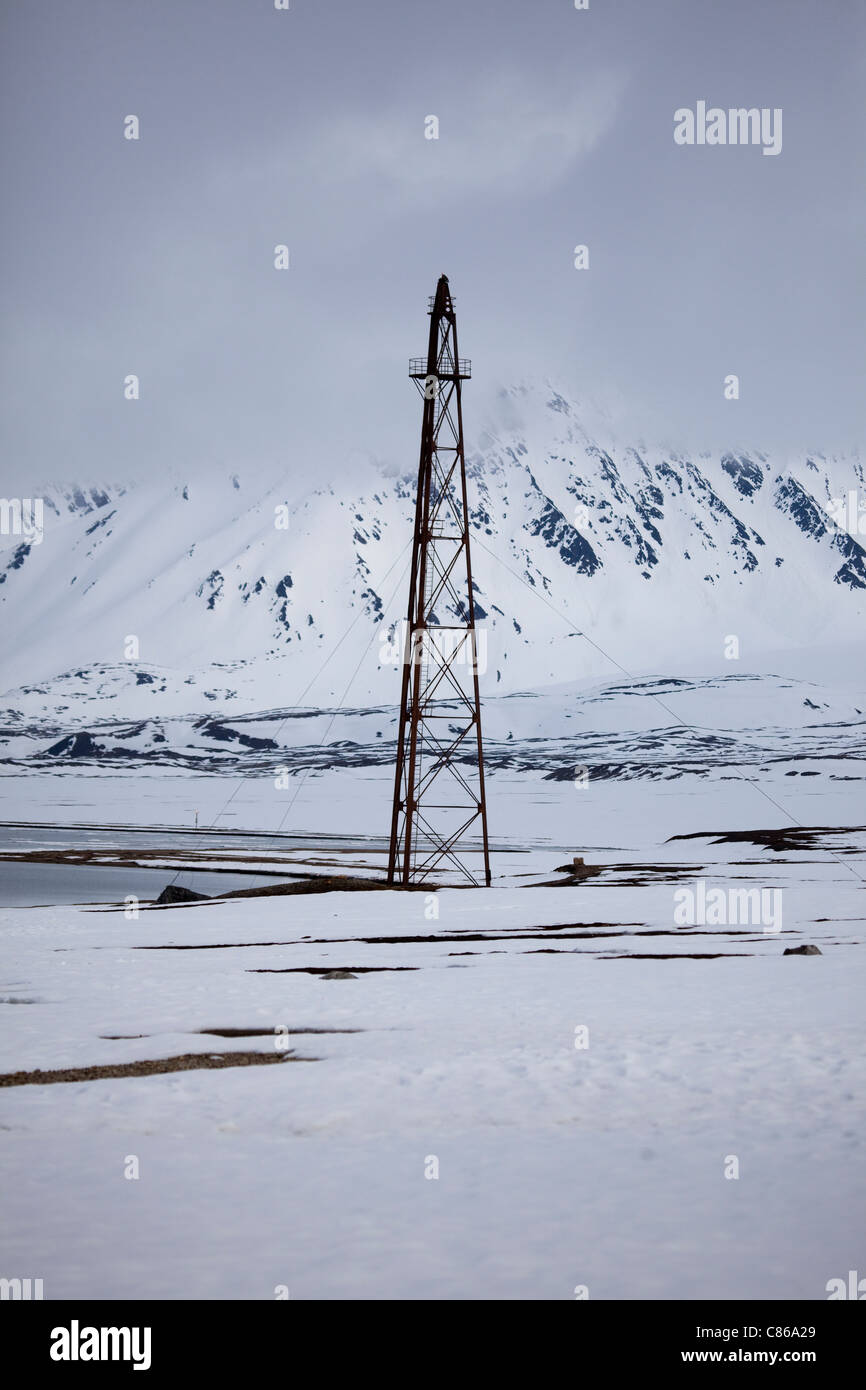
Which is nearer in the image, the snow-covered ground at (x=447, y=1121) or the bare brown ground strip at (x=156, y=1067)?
the snow-covered ground at (x=447, y=1121)

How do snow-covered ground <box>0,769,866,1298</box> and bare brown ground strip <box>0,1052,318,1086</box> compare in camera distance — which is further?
bare brown ground strip <box>0,1052,318,1086</box>

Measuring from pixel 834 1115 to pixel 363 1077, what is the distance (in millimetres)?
4489

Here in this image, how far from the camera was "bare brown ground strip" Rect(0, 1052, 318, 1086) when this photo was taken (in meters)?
13.1

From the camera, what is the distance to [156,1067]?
13609 millimetres

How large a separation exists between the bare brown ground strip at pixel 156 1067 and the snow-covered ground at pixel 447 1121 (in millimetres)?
335

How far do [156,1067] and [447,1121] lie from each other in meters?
3.69

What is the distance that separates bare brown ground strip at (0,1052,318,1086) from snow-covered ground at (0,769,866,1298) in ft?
1.10

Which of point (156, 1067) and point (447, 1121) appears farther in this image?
point (156, 1067)

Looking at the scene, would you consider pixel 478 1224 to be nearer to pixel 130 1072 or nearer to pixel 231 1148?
pixel 231 1148

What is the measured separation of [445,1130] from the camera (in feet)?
36.7

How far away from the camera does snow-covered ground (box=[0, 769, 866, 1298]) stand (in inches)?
327

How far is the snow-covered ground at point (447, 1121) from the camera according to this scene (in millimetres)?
8305
